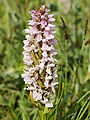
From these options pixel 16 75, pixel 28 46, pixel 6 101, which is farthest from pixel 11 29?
pixel 28 46

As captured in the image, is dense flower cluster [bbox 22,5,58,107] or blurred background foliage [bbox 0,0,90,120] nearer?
dense flower cluster [bbox 22,5,58,107]

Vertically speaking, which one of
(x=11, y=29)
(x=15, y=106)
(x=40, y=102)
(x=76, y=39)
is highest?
(x=11, y=29)

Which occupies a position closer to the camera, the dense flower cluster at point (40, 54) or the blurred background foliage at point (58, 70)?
the dense flower cluster at point (40, 54)

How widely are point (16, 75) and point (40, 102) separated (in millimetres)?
1176

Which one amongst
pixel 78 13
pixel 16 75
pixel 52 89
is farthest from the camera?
pixel 78 13

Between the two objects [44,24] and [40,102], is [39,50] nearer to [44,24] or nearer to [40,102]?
[44,24]

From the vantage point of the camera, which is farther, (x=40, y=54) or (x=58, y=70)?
(x=58, y=70)

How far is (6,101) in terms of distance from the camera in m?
2.27

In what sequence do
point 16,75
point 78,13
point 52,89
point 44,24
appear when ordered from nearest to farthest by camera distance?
point 44,24, point 52,89, point 16,75, point 78,13

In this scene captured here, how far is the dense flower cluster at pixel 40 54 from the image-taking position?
118 centimetres

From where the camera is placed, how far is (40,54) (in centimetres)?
122

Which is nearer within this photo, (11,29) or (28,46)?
(28,46)

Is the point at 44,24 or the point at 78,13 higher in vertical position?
the point at 78,13

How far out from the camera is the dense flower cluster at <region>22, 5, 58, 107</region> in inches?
46.3
